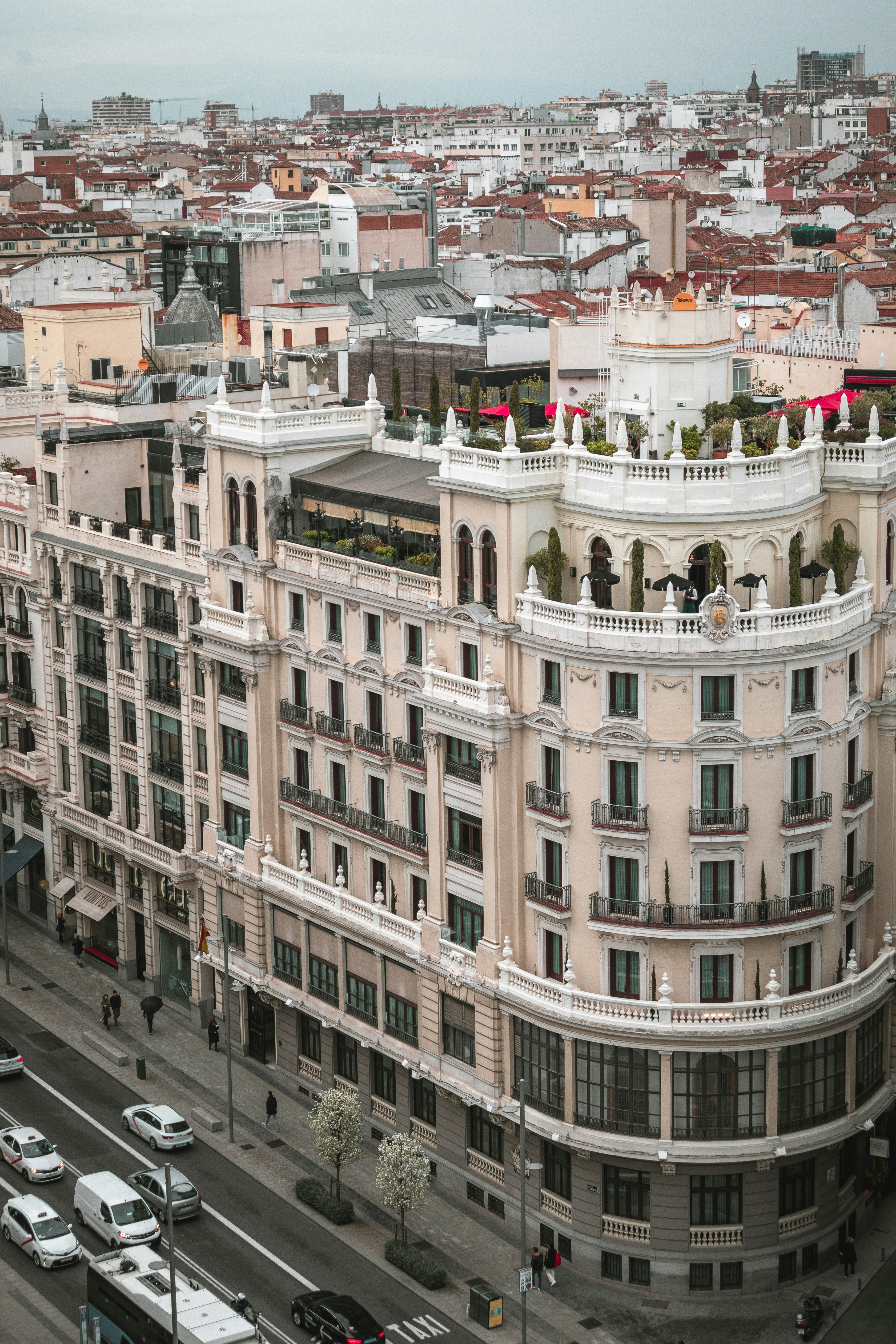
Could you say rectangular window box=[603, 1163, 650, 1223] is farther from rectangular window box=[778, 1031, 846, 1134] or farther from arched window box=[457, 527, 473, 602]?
arched window box=[457, 527, 473, 602]

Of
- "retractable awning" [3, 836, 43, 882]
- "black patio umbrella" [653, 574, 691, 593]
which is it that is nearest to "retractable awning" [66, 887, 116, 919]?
"retractable awning" [3, 836, 43, 882]

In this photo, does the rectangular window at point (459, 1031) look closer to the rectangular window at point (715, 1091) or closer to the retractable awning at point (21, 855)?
the rectangular window at point (715, 1091)

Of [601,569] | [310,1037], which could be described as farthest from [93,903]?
[601,569]

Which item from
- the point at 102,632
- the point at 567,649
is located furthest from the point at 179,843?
the point at 567,649

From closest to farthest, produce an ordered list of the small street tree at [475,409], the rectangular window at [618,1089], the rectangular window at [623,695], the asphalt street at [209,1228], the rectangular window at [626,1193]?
the rectangular window at [623,695] → the rectangular window at [618,1089] → the rectangular window at [626,1193] → the asphalt street at [209,1228] → the small street tree at [475,409]

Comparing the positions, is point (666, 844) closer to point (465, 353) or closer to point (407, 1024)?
point (407, 1024)

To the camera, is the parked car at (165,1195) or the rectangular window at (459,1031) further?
the parked car at (165,1195)

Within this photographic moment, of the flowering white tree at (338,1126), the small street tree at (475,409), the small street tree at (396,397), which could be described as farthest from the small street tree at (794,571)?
the flowering white tree at (338,1126)

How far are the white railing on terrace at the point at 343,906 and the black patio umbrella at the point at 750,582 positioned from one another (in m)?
18.1

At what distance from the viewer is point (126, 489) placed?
3775 inches

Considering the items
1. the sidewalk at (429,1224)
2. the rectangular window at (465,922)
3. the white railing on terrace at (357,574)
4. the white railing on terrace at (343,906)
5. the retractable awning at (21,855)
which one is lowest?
the sidewalk at (429,1224)

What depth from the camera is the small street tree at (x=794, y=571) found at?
65.7 m

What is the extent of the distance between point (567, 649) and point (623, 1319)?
22.4 metres

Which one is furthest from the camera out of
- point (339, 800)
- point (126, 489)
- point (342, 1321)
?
point (126, 489)
